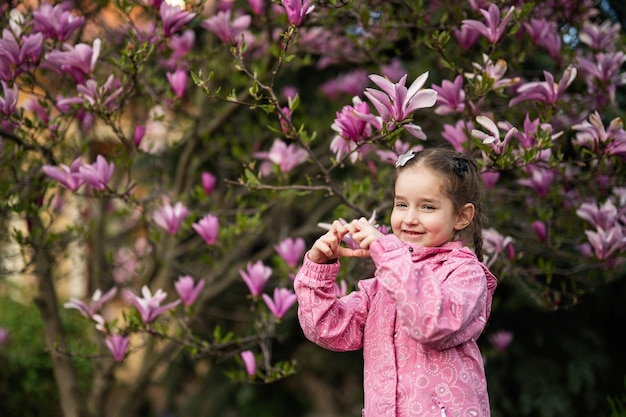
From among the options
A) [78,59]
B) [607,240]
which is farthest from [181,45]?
[607,240]

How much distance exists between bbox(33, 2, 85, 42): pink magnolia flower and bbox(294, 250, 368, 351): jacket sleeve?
1.28 metres

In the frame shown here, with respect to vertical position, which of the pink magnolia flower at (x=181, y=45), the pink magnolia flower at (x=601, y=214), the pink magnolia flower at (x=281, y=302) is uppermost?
the pink magnolia flower at (x=181, y=45)

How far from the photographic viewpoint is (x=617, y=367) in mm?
3818

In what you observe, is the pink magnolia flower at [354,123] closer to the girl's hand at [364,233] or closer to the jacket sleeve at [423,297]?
the girl's hand at [364,233]

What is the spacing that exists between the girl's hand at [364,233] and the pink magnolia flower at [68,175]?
114 centimetres

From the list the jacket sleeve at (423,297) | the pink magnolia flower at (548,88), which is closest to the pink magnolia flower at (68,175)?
the jacket sleeve at (423,297)

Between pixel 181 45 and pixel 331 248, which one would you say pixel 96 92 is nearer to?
pixel 181 45

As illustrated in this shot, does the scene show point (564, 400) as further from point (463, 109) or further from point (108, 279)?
point (108, 279)

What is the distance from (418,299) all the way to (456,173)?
0.38 metres

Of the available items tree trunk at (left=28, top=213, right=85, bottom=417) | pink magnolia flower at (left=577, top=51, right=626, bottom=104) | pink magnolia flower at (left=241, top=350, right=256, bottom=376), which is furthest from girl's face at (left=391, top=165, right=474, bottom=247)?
tree trunk at (left=28, top=213, right=85, bottom=417)

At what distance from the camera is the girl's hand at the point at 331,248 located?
1.67 meters

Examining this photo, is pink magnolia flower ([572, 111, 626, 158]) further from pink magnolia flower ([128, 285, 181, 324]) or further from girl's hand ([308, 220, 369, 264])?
pink magnolia flower ([128, 285, 181, 324])

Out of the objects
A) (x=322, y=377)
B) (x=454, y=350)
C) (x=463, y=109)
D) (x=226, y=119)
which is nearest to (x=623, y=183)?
(x=463, y=109)

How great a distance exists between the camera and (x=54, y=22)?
2.34 m
